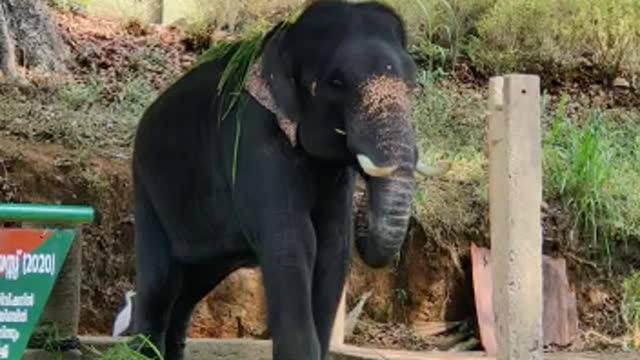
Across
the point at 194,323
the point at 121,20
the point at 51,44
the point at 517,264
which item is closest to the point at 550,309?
the point at 194,323

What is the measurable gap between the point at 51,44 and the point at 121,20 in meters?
1.85

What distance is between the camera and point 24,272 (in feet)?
13.2

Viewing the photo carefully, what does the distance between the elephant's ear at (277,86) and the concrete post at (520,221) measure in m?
0.97

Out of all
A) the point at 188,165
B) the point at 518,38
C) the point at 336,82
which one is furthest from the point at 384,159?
the point at 518,38

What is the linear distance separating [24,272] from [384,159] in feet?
3.69

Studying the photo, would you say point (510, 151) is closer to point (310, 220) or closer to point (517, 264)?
point (517, 264)

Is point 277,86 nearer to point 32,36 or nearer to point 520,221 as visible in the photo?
point 520,221

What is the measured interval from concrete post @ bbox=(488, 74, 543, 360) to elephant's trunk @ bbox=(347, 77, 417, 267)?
980 mm

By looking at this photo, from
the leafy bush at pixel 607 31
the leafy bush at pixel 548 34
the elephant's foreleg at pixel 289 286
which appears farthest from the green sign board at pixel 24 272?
the leafy bush at pixel 607 31

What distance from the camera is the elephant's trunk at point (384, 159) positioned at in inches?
159

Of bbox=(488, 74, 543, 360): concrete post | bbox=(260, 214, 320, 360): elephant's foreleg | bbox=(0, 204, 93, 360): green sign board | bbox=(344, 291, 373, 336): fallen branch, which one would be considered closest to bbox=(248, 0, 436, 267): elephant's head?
bbox=(260, 214, 320, 360): elephant's foreleg

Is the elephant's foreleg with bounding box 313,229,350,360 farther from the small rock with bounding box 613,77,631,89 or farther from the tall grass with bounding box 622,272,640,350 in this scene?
the small rock with bounding box 613,77,631,89

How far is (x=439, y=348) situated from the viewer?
734 cm

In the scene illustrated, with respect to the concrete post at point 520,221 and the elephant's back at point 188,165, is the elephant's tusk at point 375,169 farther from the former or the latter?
the concrete post at point 520,221
